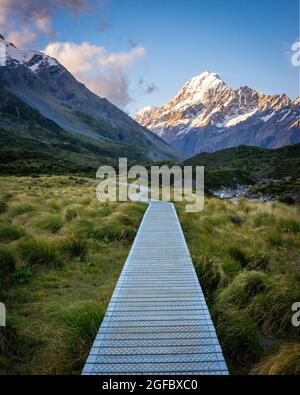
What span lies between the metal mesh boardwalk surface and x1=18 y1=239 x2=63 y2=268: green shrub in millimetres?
2042

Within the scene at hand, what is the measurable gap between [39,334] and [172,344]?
217 centimetres

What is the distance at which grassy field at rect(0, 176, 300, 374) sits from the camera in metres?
5.43

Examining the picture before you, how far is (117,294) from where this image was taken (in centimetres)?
702

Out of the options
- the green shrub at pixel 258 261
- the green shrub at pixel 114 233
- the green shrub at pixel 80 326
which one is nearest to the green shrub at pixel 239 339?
the green shrub at pixel 80 326

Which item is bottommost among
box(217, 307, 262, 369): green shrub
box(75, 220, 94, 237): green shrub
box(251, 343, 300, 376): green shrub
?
box(217, 307, 262, 369): green shrub

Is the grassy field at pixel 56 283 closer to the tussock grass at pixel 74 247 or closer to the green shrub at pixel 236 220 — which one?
the tussock grass at pixel 74 247

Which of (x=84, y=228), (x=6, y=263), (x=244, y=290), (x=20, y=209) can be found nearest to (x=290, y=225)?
(x=84, y=228)

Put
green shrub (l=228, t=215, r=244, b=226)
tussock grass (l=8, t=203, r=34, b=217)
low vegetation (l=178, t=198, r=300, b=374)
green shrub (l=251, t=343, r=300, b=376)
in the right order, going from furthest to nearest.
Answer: tussock grass (l=8, t=203, r=34, b=217), green shrub (l=228, t=215, r=244, b=226), low vegetation (l=178, t=198, r=300, b=374), green shrub (l=251, t=343, r=300, b=376)

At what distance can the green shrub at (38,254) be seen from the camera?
952 centimetres

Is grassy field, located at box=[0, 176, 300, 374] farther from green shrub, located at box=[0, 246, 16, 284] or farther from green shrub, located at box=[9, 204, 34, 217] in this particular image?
green shrub, located at box=[9, 204, 34, 217]

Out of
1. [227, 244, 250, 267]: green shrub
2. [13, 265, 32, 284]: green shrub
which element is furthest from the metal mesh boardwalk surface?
[13, 265, 32, 284]: green shrub

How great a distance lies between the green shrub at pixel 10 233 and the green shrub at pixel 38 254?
123cm
